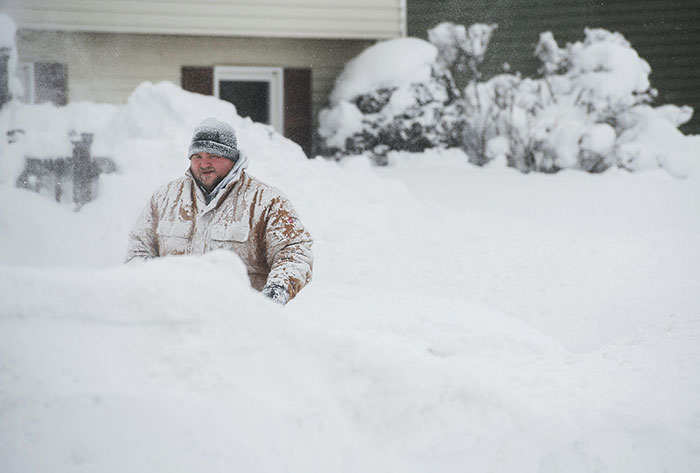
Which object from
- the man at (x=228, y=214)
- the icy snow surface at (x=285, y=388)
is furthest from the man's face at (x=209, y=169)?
→ the icy snow surface at (x=285, y=388)

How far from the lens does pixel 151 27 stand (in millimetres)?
10617

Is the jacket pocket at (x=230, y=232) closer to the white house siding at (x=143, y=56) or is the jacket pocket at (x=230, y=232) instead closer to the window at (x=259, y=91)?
the white house siding at (x=143, y=56)

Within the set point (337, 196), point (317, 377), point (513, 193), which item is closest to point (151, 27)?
point (337, 196)

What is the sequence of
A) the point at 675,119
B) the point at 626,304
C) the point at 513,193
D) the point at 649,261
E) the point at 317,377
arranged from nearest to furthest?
the point at 317,377 → the point at 626,304 → the point at 649,261 → the point at 513,193 → the point at 675,119

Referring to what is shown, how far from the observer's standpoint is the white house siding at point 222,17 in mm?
10211

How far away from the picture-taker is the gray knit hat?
3.31 metres

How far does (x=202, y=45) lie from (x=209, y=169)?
8.44 meters

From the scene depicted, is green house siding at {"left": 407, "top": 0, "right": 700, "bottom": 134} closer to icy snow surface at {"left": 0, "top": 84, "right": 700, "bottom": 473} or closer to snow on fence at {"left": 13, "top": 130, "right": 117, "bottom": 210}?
snow on fence at {"left": 13, "top": 130, "right": 117, "bottom": 210}

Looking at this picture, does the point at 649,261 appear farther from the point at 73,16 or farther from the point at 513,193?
the point at 73,16

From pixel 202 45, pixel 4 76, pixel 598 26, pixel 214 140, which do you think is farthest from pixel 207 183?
pixel 598 26

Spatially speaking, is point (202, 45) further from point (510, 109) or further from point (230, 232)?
point (230, 232)

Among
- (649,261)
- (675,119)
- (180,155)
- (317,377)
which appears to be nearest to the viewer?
(317,377)

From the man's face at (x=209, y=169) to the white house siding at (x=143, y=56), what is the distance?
795 cm

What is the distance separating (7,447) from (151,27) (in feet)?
31.3
